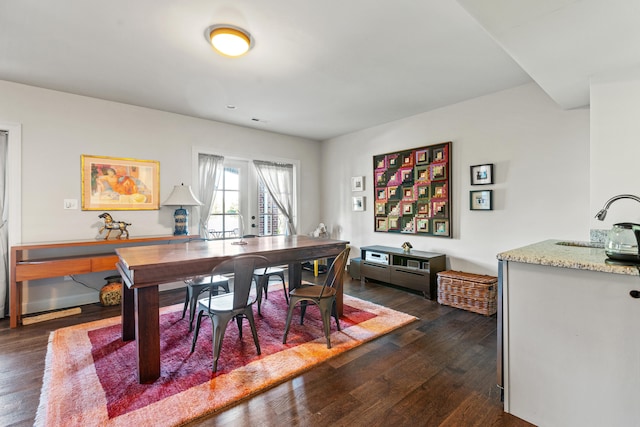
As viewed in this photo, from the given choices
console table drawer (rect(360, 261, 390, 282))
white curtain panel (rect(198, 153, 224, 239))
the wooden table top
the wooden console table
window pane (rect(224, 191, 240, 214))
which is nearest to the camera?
the wooden table top

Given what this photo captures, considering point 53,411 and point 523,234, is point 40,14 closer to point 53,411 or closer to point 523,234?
point 53,411

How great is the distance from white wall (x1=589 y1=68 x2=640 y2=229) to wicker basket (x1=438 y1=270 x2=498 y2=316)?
123cm

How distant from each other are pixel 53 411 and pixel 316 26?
308 centimetres

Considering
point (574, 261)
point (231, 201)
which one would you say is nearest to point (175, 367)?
point (574, 261)

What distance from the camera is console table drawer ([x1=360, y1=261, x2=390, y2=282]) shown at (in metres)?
4.32

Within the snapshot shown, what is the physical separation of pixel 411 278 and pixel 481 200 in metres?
1.36

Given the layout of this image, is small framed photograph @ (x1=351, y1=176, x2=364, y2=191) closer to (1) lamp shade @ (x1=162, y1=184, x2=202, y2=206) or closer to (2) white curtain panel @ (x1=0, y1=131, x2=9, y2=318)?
(1) lamp shade @ (x1=162, y1=184, x2=202, y2=206)

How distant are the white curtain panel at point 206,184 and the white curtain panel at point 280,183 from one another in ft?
2.53

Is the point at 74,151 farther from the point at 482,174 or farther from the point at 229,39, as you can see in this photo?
the point at 482,174

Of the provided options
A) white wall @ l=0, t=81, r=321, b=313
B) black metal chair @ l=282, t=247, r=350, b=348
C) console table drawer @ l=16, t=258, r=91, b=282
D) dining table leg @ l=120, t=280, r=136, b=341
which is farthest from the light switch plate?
black metal chair @ l=282, t=247, r=350, b=348

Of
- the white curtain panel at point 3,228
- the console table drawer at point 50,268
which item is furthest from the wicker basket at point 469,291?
the white curtain panel at point 3,228

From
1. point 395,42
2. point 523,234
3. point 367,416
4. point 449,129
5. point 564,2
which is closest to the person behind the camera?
point 564,2

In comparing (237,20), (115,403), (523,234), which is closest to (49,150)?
(237,20)

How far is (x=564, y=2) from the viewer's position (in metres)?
1.47
